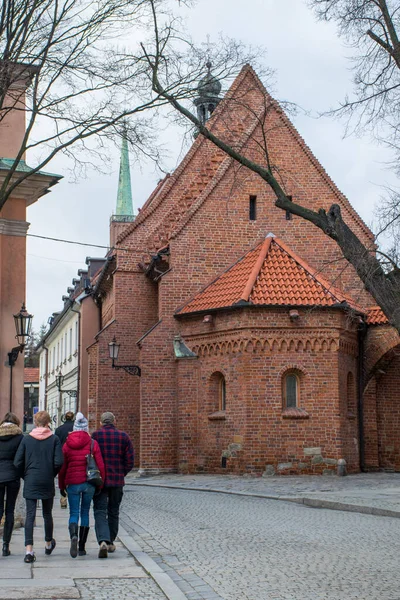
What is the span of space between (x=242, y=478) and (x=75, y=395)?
18.5 meters

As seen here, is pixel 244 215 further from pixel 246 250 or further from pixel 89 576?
pixel 89 576

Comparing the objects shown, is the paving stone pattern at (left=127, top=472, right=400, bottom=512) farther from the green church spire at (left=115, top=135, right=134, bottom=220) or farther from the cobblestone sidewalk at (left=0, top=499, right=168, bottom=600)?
the green church spire at (left=115, top=135, right=134, bottom=220)

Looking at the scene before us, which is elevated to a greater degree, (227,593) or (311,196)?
(311,196)

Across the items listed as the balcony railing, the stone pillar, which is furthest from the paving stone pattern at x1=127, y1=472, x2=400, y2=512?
the balcony railing

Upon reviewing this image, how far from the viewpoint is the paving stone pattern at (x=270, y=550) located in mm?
7574

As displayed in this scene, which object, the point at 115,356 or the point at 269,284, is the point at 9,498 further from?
the point at 115,356

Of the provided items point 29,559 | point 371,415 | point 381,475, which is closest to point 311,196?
point 371,415

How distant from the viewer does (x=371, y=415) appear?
25.5m

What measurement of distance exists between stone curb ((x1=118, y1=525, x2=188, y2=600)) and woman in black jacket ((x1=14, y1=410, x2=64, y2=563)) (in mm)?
1001

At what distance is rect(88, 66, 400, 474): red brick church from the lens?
23078mm

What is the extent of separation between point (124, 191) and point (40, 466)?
146 ft

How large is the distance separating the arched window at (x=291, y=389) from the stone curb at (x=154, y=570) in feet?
41.3

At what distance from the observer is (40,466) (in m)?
9.67

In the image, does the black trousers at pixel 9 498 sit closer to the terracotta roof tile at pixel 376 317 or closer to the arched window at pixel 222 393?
the arched window at pixel 222 393
